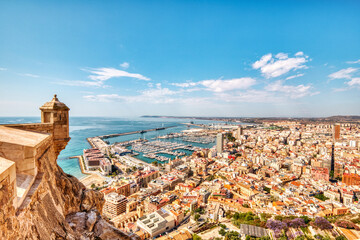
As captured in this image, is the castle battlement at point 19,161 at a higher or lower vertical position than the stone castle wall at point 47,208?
higher

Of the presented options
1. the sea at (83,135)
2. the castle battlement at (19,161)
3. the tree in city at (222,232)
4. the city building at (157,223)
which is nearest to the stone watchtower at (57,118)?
the castle battlement at (19,161)

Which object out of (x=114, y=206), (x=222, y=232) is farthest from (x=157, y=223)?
(x=114, y=206)

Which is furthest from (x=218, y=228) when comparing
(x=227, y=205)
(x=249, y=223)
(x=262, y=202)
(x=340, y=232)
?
(x=340, y=232)

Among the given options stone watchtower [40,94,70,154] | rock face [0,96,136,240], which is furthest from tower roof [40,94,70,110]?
rock face [0,96,136,240]

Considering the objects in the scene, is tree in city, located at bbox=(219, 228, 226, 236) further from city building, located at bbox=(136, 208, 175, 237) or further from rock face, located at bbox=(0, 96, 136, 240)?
rock face, located at bbox=(0, 96, 136, 240)

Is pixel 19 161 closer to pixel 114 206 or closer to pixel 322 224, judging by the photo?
pixel 114 206

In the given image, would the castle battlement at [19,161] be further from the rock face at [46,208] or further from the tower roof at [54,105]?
the tower roof at [54,105]

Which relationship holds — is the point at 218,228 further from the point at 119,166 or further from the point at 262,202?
the point at 119,166
